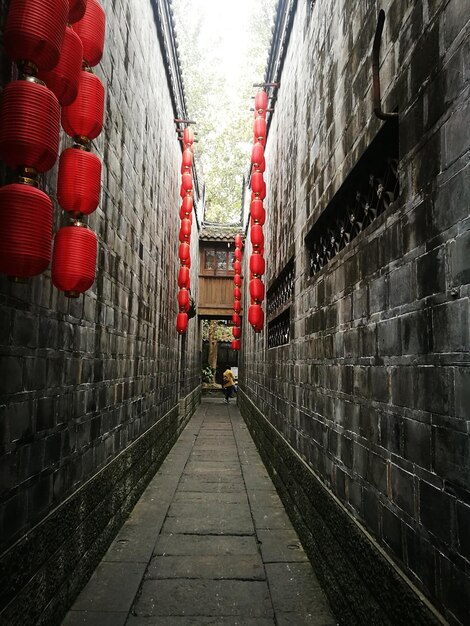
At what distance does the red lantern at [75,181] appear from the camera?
10.6 ft

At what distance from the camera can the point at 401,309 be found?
9.07ft

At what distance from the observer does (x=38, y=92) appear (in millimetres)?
2328

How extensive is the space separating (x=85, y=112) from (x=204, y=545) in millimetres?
4673

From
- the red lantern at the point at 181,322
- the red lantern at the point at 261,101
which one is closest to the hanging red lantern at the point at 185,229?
the red lantern at the point at 181,322

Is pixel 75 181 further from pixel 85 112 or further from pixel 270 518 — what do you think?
pixel 270 518

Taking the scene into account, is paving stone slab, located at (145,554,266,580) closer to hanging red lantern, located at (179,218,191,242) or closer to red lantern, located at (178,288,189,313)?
red lantern, located at (178,288,189,313)

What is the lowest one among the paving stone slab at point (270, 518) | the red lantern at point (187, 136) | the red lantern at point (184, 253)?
the paving stone slab at point (270, 518)

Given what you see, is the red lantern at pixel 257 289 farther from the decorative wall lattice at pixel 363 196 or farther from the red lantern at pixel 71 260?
the red lantern at pixel 71 260

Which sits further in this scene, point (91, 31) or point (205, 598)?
point (205, 598)

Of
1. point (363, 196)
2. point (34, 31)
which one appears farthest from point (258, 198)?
point (34, 31)

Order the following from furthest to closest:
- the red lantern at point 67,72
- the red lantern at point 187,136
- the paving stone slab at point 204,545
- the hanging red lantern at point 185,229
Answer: the hanging red lantern at point 185,229 < the red lantern at point 187,136 < the paving stone slab at point 204,545 < the red lantern at point 67,72

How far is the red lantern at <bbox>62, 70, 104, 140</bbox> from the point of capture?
10.6 feet

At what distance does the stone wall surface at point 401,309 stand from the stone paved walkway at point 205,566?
0.51m

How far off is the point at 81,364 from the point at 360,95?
3.46m
